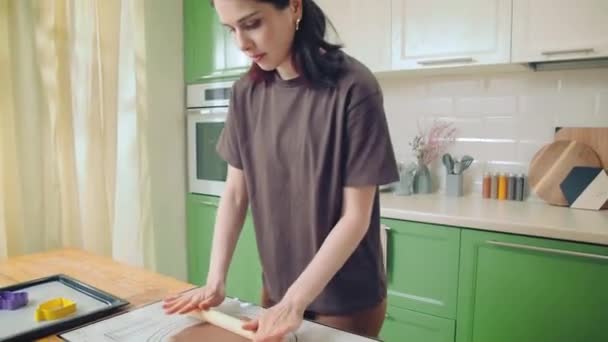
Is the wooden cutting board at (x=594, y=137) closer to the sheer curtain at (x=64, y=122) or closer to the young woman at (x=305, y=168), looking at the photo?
the young woman at (x=305, y=168)

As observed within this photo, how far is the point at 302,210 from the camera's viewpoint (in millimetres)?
940

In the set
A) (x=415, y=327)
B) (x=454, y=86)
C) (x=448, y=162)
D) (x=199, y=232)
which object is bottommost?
(x=415, y=327)

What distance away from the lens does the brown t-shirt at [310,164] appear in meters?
0.86

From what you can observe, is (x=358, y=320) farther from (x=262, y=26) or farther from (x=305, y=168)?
(x=262, y=26)

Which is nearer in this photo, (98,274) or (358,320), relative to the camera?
(358,320)

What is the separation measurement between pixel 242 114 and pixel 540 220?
3.61 ft

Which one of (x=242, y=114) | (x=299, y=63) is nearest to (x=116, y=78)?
(x=242, y=114)

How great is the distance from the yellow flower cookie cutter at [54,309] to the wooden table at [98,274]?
12 centimetres

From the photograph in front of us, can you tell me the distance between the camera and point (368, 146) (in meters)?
0.85

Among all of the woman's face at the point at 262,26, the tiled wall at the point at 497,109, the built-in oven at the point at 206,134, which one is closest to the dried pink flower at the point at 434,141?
the tiled wall at the point at 497,109

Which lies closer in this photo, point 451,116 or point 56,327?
point 56,327

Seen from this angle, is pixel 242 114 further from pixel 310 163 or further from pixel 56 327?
pixel 56 327

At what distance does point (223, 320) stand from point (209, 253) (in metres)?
1.81

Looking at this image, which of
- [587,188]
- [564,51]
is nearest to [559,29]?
[564,51]
